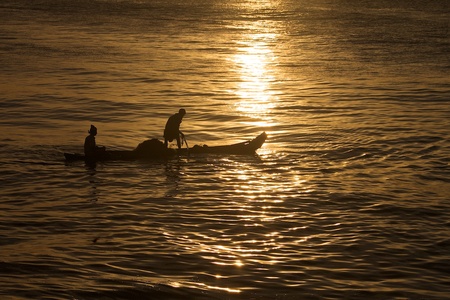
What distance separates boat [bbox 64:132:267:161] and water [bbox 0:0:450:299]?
0.94ft

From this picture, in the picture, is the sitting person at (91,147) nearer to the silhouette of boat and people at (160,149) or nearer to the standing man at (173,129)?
the silhouette of boat and people at (160,149)

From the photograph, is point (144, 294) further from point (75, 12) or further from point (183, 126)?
point (75, 12)

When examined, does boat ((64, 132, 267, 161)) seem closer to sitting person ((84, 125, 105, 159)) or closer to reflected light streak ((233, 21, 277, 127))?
sitting person ((84, 125, 105, 159))

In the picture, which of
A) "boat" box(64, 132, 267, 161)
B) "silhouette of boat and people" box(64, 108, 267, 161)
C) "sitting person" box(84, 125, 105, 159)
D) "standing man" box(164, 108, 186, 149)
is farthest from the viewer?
"standing man" box(164, 108, 186, 149)

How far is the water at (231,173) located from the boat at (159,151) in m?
0.29

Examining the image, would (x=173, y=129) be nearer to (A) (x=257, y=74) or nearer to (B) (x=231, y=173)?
(B) (x=231, y=173)

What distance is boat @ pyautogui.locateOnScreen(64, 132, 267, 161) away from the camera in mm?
24828

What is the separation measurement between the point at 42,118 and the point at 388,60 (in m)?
20.2

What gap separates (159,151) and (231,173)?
2.47 m

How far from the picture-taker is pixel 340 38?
2079 inches

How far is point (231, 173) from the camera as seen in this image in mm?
23938

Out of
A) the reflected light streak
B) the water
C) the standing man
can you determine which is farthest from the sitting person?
the reflected light streak

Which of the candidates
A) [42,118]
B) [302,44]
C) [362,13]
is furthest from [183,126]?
[362,13]

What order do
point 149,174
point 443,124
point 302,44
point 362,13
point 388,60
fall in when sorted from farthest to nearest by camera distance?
point 362,13
point 302,44
point 388,60
point 443,124
point 149,174
